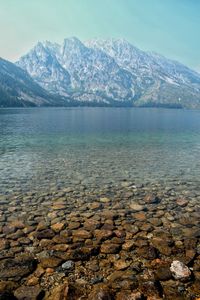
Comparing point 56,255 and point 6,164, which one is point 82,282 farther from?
point 6,164

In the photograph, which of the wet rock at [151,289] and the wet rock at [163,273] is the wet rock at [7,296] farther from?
the wet rock at [163,273]

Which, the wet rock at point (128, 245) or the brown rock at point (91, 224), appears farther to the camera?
the brown rock at point (91, 224)

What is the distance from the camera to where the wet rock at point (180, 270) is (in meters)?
12.7

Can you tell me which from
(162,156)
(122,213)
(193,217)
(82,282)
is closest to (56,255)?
(82,282)

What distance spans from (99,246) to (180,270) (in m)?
4.60

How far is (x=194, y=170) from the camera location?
37094 millimetres

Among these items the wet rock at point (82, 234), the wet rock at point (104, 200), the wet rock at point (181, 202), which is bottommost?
the wet rock at point (181, 202)

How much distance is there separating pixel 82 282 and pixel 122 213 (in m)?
8.90

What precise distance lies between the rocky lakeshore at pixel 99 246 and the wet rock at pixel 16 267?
1.8 inches

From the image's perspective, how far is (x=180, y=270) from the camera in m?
13.0

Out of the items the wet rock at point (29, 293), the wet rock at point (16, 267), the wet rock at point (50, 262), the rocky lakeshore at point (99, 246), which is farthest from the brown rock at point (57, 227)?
the wet rock at point (29, 293)

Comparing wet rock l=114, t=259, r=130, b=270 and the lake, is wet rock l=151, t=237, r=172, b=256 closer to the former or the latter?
the lake

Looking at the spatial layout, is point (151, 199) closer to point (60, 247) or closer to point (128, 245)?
point (128, 245)

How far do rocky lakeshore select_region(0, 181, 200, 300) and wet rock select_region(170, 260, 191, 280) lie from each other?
45 mm
